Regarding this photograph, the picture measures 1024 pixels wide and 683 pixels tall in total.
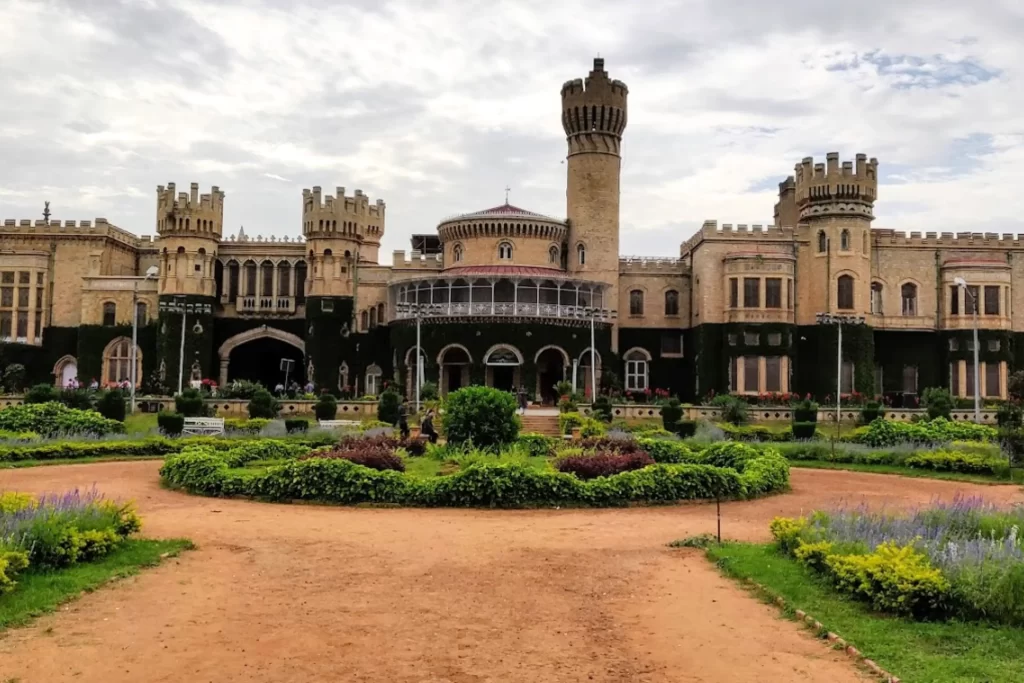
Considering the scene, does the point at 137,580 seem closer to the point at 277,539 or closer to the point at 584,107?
the point at 277,539

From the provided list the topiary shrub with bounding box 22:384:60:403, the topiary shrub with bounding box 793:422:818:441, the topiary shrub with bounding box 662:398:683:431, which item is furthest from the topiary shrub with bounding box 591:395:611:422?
the topiary shrub with bounding box 22:384:60:403

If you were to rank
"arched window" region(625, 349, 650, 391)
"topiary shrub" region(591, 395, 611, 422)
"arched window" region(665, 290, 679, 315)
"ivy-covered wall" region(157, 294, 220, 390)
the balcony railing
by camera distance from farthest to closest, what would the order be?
"arched window" region(665, 290, 679, 315) → "arched window" region(625, 349, 650, 391) → "ivy-covered wall" region(157, 294, 220, 390) → the balcony railing → "topiary shrub" region(591, 395, 611, 422)

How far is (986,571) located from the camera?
1008cm

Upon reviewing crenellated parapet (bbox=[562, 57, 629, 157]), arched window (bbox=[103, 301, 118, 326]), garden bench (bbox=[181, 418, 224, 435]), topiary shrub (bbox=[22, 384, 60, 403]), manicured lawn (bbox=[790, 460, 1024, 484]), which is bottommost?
manicured lawn (bbox=[790, 460, 1024, 484])

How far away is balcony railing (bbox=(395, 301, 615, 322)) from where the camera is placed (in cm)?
4728

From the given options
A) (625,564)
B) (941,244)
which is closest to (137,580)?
(625,564)

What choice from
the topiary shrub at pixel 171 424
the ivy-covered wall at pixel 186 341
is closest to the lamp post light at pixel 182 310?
the ivy-covered wall at pixel 186 341

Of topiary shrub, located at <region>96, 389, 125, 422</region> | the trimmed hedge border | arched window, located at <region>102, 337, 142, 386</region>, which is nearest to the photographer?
the trimmed hedge border

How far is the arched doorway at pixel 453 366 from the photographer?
4806 cm

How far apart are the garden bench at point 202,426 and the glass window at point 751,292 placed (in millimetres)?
29423

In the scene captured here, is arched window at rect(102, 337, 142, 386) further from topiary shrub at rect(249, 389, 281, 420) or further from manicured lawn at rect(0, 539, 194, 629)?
manicured lawn at rect(0, 539, 194, 629)

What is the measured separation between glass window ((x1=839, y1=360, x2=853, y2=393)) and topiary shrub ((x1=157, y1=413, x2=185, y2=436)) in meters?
34.3

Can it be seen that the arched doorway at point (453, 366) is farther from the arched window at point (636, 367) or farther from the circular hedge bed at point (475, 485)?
the circular hedge bed at point (475, 485)

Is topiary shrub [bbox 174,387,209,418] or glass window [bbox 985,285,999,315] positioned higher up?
glass window [bbox 985,285,999,315]
